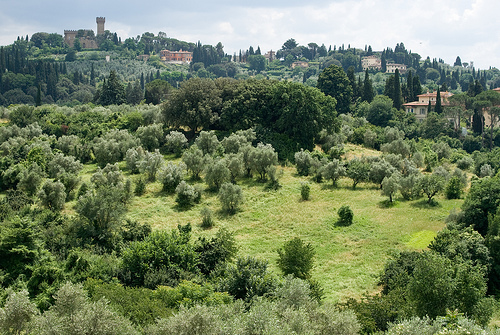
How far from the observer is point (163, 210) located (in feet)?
116

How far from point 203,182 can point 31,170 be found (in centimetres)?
1380

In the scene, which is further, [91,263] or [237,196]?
[237,196]

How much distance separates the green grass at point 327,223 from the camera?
27.2 metres

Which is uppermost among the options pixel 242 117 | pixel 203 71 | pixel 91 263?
pixel 203 71

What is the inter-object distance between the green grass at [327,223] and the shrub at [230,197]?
2.23ft

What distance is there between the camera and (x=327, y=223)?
33.6m

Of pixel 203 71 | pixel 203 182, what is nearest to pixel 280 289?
pixel 203 182

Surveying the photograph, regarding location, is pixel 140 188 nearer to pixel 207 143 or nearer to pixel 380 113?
pixel 207 143

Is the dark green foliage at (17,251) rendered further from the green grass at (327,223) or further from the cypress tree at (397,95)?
the cypress tree at (397,95)

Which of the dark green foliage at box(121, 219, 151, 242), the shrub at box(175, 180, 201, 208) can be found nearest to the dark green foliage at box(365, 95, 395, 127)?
the shrub at box(175, 180, 201, 208)

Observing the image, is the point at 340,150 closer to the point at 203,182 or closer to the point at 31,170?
the point at 203,182

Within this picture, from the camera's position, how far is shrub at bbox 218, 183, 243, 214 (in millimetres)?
35094

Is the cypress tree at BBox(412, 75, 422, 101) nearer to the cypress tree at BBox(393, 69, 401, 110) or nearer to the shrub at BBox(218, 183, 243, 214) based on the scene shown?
the cypress tree at BBox(393, 69, 401, 110)

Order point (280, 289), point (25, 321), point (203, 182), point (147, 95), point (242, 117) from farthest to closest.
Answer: point (147, 95), point (242, 117), point (203, 182), point (280, 289), point (25, 321)
